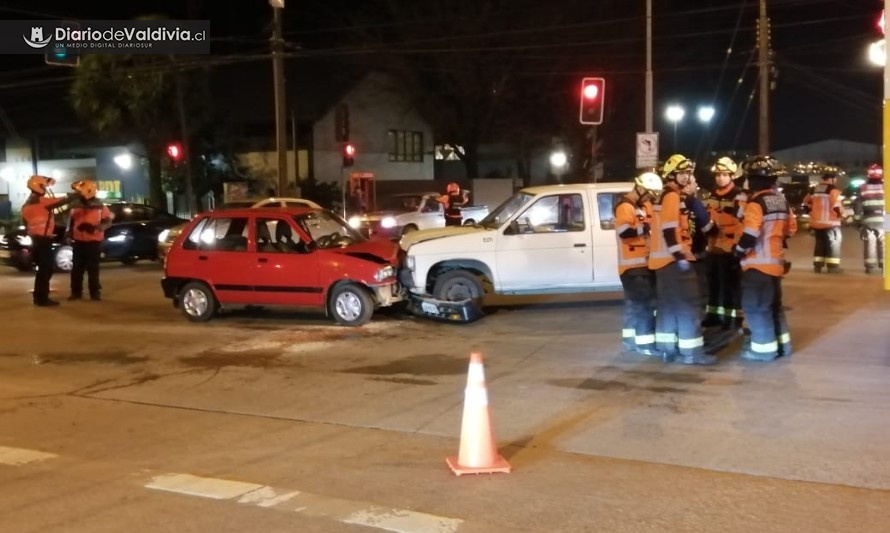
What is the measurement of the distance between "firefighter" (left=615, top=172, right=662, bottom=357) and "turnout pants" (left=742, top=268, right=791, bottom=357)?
38.3 inches

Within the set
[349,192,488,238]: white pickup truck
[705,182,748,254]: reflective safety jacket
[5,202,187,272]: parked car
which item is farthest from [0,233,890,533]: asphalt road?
[349,192,488,238]: white pickup truck

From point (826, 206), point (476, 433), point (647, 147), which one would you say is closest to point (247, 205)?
point (647, 147)

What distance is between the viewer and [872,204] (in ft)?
51.0

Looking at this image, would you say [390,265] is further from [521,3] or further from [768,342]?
[521,3]

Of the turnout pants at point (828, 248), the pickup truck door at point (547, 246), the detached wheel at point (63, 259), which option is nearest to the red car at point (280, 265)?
the pickup truck door at point (547, 246)

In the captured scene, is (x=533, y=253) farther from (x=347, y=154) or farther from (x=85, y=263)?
(x=347, y=154)

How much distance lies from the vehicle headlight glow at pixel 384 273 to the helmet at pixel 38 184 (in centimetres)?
654

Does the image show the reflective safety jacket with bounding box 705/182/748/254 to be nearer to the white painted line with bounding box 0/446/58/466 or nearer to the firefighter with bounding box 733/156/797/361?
the firefighter with bounding box 733/156/797/361

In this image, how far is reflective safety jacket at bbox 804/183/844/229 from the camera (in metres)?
15.7

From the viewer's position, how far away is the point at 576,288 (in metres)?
12.6

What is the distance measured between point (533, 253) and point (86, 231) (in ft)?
25.3

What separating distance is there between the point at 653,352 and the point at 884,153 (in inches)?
130

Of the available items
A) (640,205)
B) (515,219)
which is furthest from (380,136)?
(640,205)

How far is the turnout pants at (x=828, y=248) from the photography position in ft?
52.7
